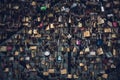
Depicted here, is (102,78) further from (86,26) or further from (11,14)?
(11,14)

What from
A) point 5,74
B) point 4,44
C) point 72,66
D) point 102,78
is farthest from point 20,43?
point 102,78

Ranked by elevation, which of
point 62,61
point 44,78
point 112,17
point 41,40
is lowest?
point 44,78

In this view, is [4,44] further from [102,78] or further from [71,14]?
[102,78]

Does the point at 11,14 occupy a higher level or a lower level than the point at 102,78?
higher

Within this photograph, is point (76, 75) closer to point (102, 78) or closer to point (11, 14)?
point (102, 78)

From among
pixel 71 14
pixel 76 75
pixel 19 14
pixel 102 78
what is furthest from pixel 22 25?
pixel 102 78

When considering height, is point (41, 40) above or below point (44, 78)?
above

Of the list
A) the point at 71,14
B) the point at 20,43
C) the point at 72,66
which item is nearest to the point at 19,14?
the point at 20,43
